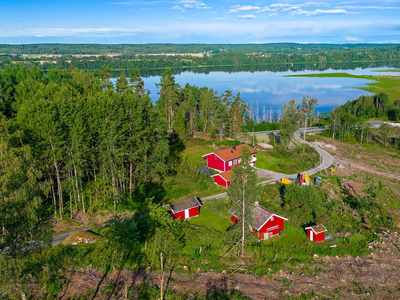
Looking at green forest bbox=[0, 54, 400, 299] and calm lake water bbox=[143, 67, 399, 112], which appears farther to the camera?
calm lake water bbox=[143, 67, 399, 112]

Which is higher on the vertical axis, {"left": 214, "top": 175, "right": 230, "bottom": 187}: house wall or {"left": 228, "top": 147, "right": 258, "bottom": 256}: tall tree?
{"left": 228, "top": 147, "right": 258, "bottom": 256}: tall tree

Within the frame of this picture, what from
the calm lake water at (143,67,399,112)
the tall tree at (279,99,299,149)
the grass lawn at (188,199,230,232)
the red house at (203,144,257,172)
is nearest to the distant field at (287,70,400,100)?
the calm lake water at (143,67,399,112)

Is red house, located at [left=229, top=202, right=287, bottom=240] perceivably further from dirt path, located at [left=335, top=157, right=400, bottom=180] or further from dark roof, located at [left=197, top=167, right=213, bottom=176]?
dirt path, located at [left=335, top=157, right=400, bottom=180]

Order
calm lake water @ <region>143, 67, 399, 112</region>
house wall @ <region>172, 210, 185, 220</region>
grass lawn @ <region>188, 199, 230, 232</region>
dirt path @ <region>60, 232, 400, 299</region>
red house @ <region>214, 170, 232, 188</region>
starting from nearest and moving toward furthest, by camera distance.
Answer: dirt path @ <region>60, 232, 400, 299</region> → grass lawn @ <region>188, 199, 230, 232</region> → house wall @ <region>172, 210, 185, 220</region> → red house @ <region>214, 170, 232, 188</region> → calm lake water @ <region>143, 67, 399, 112</region>

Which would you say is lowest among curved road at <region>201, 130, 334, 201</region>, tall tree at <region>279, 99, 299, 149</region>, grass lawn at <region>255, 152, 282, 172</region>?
curved road at <region>201, 130, 334, 201</region>

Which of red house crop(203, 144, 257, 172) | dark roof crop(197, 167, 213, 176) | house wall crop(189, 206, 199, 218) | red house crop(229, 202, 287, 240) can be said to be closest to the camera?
red house crop(229, 202, 287, 240)

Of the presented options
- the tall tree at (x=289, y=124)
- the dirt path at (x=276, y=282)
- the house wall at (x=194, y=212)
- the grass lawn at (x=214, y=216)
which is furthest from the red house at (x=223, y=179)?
the tall tree at (x=289, y=124)

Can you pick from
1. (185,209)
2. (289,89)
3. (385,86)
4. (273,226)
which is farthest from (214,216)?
(385,86)
